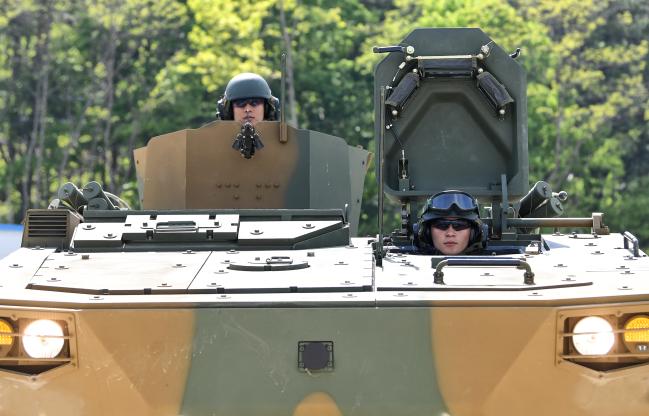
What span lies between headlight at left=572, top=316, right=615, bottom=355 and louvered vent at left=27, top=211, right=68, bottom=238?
8.96 ft

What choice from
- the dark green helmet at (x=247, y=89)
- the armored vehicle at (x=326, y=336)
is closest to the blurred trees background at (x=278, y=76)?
the dark green helmet at (x=247, y=89)

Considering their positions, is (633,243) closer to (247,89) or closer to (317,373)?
(317,373)

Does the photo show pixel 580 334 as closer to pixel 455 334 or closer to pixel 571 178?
pixel 455 334

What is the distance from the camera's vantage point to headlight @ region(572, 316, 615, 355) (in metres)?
6.64

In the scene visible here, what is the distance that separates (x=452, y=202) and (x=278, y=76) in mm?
30333

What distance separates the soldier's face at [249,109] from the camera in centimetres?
1045

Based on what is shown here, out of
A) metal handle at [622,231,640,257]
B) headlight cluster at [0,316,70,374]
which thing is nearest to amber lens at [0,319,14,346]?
headlight cluster at [0,316,70,374]

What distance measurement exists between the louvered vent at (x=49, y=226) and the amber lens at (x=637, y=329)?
289 centimetres

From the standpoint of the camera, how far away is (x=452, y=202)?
8.28m

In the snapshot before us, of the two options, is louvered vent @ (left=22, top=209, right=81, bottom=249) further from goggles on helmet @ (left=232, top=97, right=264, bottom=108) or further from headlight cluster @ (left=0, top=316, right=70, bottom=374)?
goggles on helmet @ (left=232, top=97, right=264, bottom=108)

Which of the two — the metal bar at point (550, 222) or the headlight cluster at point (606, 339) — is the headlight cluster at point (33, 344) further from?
the metal bar at point (550, 222)

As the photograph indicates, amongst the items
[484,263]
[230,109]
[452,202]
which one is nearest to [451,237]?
[452,202]

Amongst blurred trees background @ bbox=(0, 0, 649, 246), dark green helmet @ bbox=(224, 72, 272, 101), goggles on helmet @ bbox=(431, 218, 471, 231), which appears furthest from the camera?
blurred trees background @ bbox=(0, 0, 649, 246)

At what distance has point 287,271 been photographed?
23.6ft
